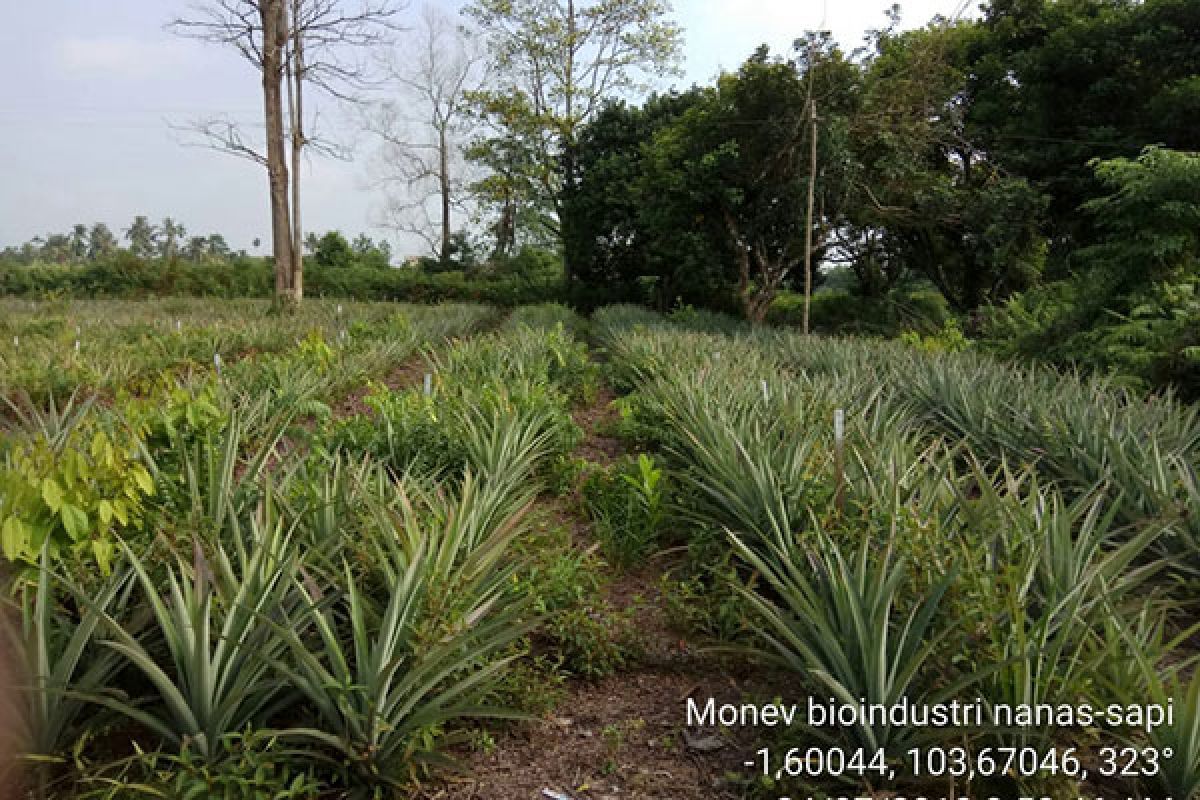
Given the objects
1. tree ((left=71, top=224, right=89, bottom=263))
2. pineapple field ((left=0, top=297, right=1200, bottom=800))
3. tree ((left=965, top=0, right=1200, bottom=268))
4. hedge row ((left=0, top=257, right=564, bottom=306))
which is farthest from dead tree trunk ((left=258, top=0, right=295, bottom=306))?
tree ((left=71, top=224, right=89, bottom=263))

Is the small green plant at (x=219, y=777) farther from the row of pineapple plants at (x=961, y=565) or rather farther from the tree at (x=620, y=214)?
the tree at (x=620, y=214)

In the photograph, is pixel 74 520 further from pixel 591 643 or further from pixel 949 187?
pixel 949 187

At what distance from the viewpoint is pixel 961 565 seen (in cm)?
195

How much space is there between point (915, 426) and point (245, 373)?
5.30m

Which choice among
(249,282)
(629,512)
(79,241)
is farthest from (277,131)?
(79,241)

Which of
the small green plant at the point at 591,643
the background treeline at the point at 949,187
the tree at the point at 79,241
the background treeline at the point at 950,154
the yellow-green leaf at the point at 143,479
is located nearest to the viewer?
the yellow-green leaf at the point at 143,479

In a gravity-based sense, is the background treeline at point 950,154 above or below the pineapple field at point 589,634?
above

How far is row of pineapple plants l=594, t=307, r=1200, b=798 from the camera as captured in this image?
1690mm

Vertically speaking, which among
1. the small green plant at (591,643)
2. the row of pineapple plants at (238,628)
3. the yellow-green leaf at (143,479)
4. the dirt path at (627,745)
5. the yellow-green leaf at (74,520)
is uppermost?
the yellow-green leaf at (143,479)

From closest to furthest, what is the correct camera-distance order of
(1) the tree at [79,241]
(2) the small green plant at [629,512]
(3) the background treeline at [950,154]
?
(2) the small green plant at [629,512], (3) the background treeline at [950,154], (1) the tree at [79,241]

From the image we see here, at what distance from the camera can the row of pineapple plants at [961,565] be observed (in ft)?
5.55

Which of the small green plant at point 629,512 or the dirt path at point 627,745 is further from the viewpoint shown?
the small green plant at point 629,512

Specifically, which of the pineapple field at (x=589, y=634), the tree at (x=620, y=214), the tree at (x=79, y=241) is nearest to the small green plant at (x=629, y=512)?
the pineapple field at (x=589, y=634)

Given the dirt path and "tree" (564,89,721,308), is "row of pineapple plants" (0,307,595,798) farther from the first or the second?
"tree" (564,89,721,308)
